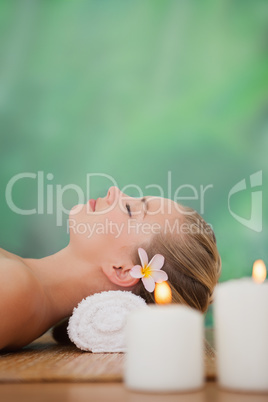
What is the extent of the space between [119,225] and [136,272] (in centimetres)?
19

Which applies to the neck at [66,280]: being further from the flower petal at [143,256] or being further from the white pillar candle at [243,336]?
the white pillar candle at [243,336]

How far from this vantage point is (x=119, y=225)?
6.11ft

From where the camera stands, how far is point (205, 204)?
2779mm

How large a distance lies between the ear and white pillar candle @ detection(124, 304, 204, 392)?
89 centimetres

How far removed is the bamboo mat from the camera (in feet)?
3.55

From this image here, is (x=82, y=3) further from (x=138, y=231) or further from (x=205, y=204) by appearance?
(x=138, y=231)

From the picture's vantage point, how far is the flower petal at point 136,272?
5.82ft

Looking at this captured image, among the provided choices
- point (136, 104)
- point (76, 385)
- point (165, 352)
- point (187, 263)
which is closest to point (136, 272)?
point (187, 263)

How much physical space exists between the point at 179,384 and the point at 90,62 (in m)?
2.31

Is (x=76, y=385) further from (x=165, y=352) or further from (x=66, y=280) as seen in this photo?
(x=66, y=280)

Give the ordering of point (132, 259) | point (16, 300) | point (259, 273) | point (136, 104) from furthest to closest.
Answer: point (136, 104), point (132, 259), point (16, 300), point (259, 273)

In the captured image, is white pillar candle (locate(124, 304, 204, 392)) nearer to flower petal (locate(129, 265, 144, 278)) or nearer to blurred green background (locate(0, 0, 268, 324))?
flower petal (locate(129, 265, 144, 278))

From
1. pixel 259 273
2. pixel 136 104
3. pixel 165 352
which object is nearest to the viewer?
pixel 165 352

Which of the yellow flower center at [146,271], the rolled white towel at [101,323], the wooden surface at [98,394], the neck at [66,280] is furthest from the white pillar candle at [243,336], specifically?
the neck at [66,280]
